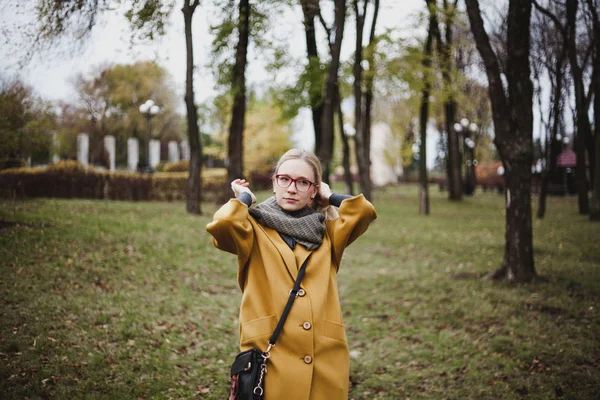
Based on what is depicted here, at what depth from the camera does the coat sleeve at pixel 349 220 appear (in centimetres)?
247

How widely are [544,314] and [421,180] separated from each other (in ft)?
41.9

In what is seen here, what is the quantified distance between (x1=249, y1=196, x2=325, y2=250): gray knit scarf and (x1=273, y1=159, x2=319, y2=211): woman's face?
61 mm

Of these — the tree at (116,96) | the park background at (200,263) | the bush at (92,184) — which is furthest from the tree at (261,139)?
the park background at (200,263)

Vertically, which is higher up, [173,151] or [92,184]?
[173,151]

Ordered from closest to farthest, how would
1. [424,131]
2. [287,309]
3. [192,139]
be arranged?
1. [287,309]
2. [192,139]
3. [424,131]

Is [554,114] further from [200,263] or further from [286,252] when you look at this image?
[286,252]

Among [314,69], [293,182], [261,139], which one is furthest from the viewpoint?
[261,139]

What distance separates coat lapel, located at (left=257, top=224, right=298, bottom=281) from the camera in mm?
2314

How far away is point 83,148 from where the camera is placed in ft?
36.8

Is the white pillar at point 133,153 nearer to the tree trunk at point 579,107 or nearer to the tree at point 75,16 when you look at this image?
the tree at point 75,16

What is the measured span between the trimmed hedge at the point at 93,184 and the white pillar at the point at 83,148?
0.23m

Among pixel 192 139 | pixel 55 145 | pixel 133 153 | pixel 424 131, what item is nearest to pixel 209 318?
pixel 55 145

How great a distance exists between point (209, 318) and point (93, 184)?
779cm

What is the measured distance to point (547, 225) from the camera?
1508cm
